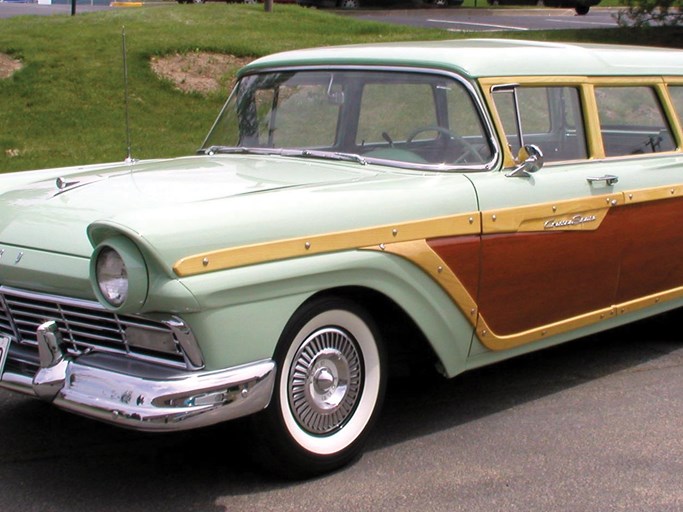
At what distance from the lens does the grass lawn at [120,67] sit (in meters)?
11.4

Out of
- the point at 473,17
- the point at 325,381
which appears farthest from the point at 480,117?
the point at 473,17

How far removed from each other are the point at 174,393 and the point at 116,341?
0.39 metres

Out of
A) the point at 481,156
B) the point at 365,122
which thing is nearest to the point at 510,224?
the point at 481,156

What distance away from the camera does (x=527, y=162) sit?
14.5 ft

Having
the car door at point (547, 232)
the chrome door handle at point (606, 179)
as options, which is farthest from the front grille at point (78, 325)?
the chrome door handle at point (606, 179)

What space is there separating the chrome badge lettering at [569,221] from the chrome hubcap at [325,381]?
43.8 inches

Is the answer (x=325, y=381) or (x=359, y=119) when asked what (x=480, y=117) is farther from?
(x=325, y=381)

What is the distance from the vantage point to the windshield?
4504mm

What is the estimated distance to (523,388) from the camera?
5.01m

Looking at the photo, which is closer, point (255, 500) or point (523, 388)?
point (255, 500)

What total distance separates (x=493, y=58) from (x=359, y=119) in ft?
2.19

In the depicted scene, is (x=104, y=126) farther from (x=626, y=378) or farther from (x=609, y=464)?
(x=609, y=464)

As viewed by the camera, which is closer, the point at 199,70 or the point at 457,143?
the point at 457,143

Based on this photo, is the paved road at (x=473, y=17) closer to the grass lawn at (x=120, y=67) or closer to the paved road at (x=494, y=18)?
the paved road at (x=494, y=18)
